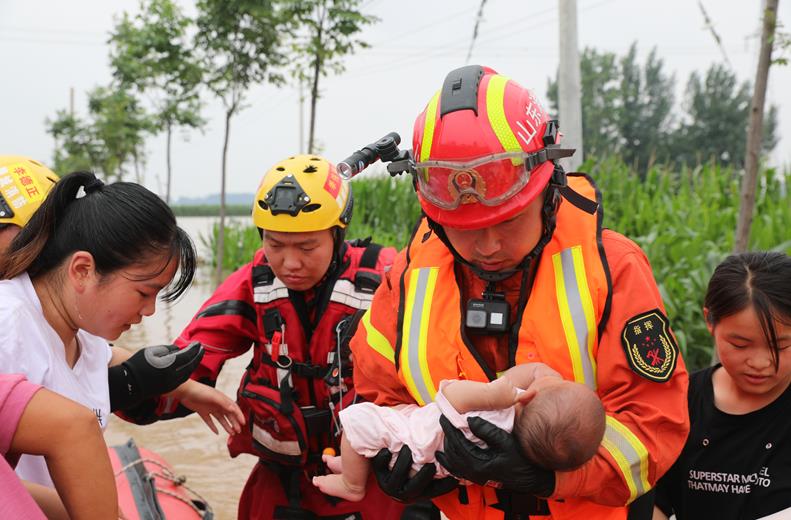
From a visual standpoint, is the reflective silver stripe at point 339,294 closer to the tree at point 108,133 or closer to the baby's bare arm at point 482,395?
the baby's bare arm at point 482,395

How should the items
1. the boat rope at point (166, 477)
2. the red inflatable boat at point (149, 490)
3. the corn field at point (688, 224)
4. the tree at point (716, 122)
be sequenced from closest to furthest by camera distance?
1. the red inflatable boat at point (149, 490)
2. the boat rope at point (166, 477)
3. the corn field at point (688, 224)
4. the tree at point (716, 122)

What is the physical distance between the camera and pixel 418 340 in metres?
2.04

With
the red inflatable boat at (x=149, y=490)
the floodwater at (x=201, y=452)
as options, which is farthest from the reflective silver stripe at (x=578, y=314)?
the floodwater at (x=201, y=452)

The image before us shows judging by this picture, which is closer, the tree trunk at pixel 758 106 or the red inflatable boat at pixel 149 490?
the red inflatable boat at pixel 149 490

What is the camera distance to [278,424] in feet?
9.62

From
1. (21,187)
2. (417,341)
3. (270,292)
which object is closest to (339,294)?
(270,292)

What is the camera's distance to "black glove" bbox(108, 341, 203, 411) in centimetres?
264

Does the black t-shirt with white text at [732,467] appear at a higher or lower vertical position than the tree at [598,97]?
lower

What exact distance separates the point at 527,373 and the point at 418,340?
0.30 metres

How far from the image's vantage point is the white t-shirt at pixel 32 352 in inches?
75.4

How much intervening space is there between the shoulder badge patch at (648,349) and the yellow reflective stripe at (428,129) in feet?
2.17

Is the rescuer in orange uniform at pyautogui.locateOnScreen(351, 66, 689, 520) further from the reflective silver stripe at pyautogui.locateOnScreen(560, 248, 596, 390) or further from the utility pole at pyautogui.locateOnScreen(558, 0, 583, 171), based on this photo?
the utility pole at pyautogui.locateOnScreen(558, 0, 583, 171)

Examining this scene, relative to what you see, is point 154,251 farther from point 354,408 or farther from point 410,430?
point 410,430

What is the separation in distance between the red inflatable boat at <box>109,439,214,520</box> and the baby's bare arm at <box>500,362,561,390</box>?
194 centimetres
